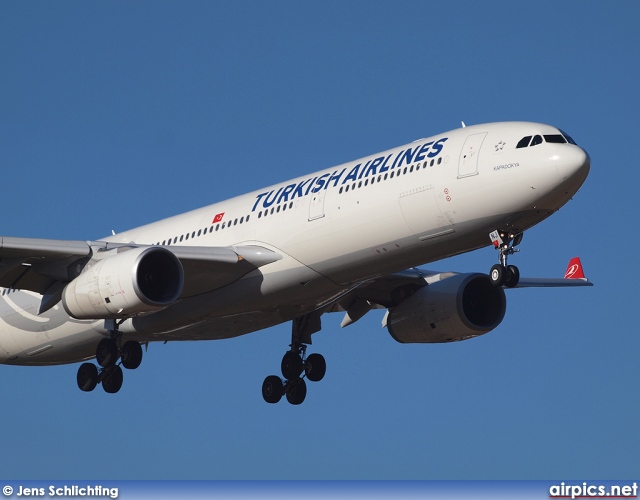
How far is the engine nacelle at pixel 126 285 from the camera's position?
1474 inches

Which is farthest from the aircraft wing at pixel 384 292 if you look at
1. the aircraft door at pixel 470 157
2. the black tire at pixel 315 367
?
the aircraft door at pixel 470 157

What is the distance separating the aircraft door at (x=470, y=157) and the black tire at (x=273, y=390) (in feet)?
39.5

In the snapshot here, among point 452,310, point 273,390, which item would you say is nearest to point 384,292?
point 452,310

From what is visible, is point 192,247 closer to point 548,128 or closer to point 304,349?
point 304,349

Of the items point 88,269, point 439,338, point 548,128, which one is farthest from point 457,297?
point 88,269

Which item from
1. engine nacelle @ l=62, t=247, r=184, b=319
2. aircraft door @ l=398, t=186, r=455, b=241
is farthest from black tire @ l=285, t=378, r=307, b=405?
aircraft door @ l=398, t=186, r=455, b=241

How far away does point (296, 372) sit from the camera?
44.8 m

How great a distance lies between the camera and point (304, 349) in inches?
1770

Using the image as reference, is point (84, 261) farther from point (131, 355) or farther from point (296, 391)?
point (296, 391)

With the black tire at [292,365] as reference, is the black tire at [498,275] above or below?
above

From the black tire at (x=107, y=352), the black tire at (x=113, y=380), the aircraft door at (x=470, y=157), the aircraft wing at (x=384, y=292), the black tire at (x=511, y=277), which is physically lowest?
the black tire at (x=113, y=380)

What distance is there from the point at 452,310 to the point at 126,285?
11.3 meters

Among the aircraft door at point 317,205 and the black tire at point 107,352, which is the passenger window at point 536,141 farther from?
the black tire at point 107,352

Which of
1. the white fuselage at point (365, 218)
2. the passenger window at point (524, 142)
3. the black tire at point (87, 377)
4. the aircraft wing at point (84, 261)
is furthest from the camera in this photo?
the black tire at point (87, 377)
